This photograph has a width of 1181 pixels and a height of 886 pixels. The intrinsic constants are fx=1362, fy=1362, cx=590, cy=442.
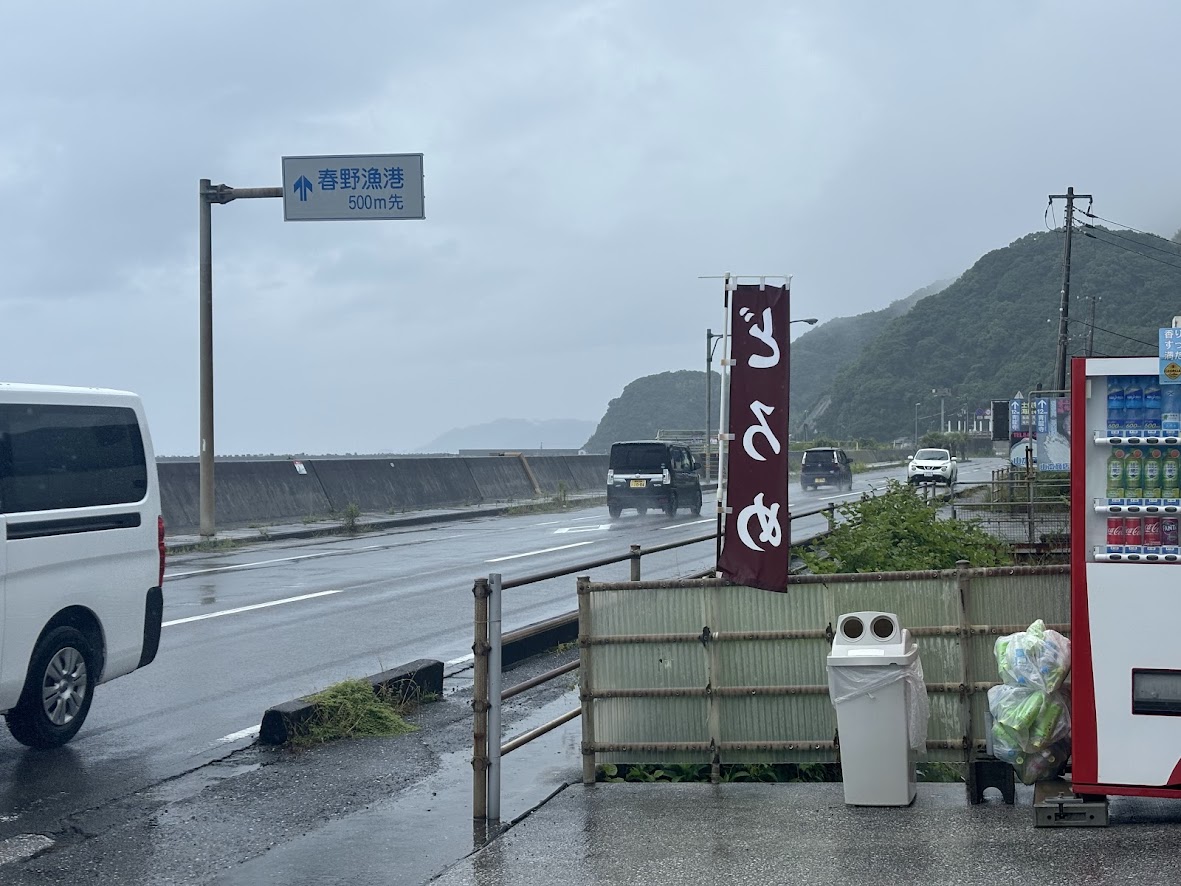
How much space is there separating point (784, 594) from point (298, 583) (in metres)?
12.1

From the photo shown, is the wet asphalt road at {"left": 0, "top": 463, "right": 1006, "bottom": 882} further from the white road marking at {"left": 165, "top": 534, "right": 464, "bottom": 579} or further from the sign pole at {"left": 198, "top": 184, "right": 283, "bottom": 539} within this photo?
the sign pole at {"left": 198, "top": 184, "right": 283, "bottom": 539}

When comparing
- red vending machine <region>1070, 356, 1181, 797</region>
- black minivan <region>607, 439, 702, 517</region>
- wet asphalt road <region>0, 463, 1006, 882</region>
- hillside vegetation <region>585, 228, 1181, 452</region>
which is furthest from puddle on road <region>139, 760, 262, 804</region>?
hillside vegetation <region>585, 228, 1181, 452</region>

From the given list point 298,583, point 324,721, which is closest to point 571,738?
point 324,721

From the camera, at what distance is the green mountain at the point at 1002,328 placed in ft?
375

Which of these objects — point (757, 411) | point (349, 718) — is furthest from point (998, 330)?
point (757, 411)

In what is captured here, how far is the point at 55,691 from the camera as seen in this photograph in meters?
8.71

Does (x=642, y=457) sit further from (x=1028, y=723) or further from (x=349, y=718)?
(x=1028, y=723)

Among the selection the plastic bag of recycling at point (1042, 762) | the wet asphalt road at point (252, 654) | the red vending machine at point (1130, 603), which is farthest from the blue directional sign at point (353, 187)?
the plastic bag of recycling at point (1042, 762)

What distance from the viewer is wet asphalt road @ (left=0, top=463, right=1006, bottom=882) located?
7660 mm

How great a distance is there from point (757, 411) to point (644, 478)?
2817 centimetres

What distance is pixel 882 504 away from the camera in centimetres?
1431

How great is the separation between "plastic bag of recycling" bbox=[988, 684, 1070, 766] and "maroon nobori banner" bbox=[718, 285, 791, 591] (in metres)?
1.53

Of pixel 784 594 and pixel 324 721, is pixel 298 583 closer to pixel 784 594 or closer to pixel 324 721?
pixel 324 721

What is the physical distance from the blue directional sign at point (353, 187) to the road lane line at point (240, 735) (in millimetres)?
18059
